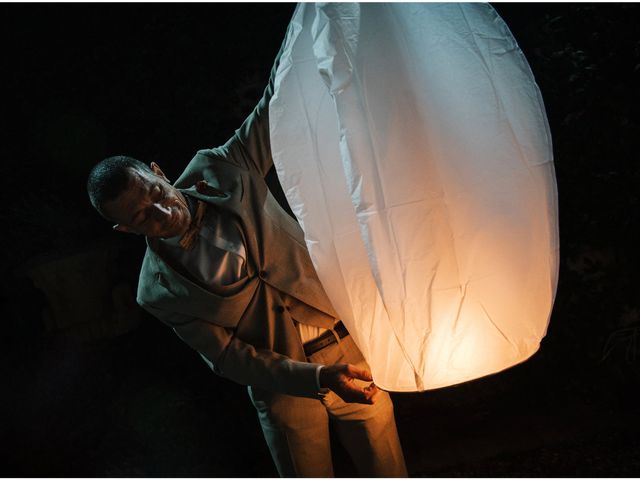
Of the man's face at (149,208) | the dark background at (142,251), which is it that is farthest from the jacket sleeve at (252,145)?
the dark background at (142,251)

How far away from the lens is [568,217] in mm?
3525

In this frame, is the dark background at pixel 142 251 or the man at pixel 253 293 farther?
the dark background at pixel 142 251

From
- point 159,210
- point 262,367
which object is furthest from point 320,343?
point 159,210

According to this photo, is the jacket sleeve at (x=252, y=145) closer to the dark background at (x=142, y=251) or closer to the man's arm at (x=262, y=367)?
the man's arm at (x=262, y=367)

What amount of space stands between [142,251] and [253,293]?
207 cm

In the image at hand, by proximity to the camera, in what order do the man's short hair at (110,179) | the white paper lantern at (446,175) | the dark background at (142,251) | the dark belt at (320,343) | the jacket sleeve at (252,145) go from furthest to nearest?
1. the dark background at (142,251)
2. the dark belt at (320,343)
3. the jacket sleeve at (252,145)
4. the man's short hair at (110,179)
5. the white paper lantern at (446,175)

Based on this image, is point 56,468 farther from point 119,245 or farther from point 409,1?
point 409,1

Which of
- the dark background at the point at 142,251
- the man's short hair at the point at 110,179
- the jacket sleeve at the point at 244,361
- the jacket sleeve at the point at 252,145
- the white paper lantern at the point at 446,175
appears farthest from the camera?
the dark background at the point at 142,251

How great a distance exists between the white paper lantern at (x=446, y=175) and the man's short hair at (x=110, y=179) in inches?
35.1

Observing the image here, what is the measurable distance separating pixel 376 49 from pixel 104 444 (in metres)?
3.86

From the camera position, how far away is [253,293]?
2383 mm

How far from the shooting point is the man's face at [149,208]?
6.76 feet

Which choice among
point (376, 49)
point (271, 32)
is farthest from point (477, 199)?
point (271, 32)

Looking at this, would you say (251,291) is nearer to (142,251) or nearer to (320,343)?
(320,343)
